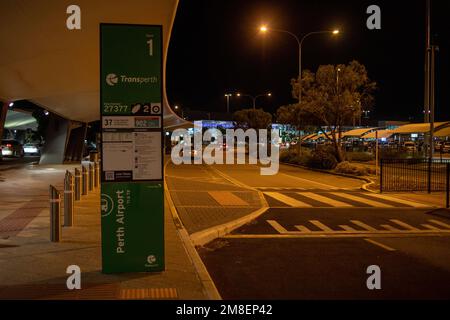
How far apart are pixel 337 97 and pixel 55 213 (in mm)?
23444

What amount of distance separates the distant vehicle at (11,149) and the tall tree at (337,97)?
24.9 meters

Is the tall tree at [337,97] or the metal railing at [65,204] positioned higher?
the tall tree at [337,97]

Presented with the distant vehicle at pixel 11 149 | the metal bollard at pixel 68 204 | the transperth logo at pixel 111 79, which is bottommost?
the metal bollard at pixel 68 204

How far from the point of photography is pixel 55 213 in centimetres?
888

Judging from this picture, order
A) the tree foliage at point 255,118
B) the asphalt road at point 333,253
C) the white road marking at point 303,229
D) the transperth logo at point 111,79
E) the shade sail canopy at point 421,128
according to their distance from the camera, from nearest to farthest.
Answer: the transperth logo at point 111,79 → the asphalt road at point 333,253 → the white road marking at point 303,229 → the shade sail canopy at point 421,128 → the tree foliage at point 255,118

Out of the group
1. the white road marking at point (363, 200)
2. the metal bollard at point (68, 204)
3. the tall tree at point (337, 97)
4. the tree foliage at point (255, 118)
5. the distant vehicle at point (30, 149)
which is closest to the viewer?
the metal bollard at point (68, 204)

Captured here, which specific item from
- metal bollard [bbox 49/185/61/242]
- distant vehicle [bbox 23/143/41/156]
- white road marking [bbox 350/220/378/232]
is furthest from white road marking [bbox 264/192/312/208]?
distant vehicle [bbox 23/143/41/156]

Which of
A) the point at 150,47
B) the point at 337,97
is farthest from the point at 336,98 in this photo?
the point at 150,47

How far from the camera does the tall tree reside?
2998 centimetres

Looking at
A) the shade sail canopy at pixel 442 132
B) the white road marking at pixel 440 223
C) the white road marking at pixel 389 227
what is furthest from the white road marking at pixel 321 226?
the shade sail canopy at pixel 442 132

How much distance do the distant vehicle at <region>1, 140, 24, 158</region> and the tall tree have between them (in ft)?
81.8

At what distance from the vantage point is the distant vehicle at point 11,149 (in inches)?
1696

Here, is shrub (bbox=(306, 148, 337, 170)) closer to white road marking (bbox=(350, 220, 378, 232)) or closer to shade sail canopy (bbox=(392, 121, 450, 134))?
shade sail canopy (bbox=(392, 121, 450, 134))

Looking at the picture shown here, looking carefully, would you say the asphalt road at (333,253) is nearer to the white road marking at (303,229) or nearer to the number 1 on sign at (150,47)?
the white road marking at (303,229)
